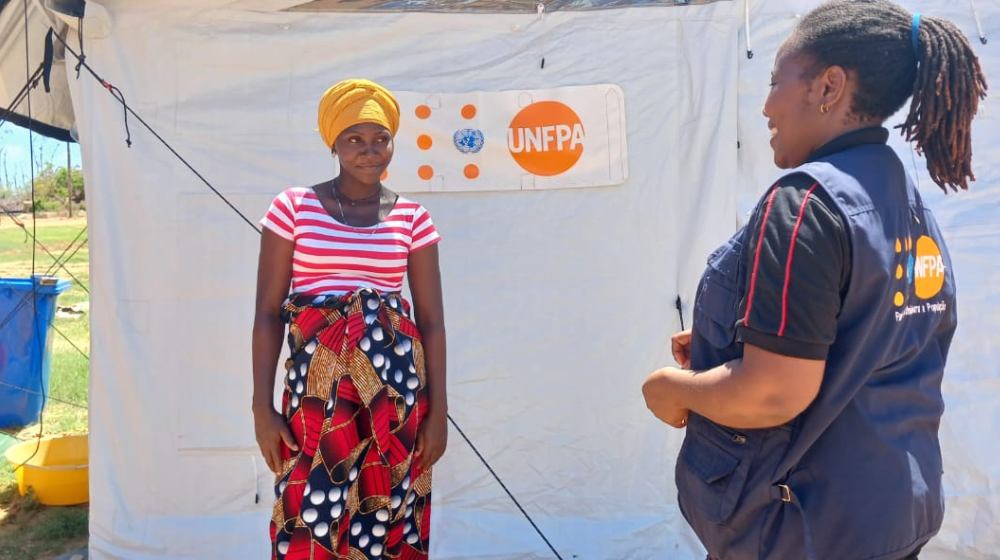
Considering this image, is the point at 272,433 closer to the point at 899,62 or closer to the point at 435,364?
the point at 435,364

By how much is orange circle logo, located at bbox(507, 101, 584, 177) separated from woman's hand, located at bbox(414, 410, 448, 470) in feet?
4.32

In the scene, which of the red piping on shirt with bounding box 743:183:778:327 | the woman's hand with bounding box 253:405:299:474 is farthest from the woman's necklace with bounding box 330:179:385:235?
the red piping on shirt with bounding box 743:183:778:327

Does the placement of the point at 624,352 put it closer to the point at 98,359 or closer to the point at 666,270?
the point at 666,270

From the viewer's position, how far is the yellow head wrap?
2.30 metres

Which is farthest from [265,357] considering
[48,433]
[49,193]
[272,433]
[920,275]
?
[49,193]

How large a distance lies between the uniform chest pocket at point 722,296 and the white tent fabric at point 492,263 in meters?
1.89

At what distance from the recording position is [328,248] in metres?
2.23

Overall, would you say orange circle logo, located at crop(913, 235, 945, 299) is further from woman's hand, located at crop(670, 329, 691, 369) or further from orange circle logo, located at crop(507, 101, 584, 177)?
orange circle logo, located at crop(507, 101, 584, 177)

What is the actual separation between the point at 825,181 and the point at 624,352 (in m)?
2.15

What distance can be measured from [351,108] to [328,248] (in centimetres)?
40

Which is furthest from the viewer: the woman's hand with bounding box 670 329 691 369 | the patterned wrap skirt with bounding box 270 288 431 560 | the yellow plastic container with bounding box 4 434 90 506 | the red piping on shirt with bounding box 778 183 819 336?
the yellow plastic container with bounding box 4 434 90 506

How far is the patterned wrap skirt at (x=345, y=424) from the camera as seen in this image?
Result: 2.19 m

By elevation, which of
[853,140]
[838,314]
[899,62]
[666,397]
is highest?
[899,62]

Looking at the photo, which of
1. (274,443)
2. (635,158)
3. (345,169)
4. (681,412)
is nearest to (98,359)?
(274,443)
